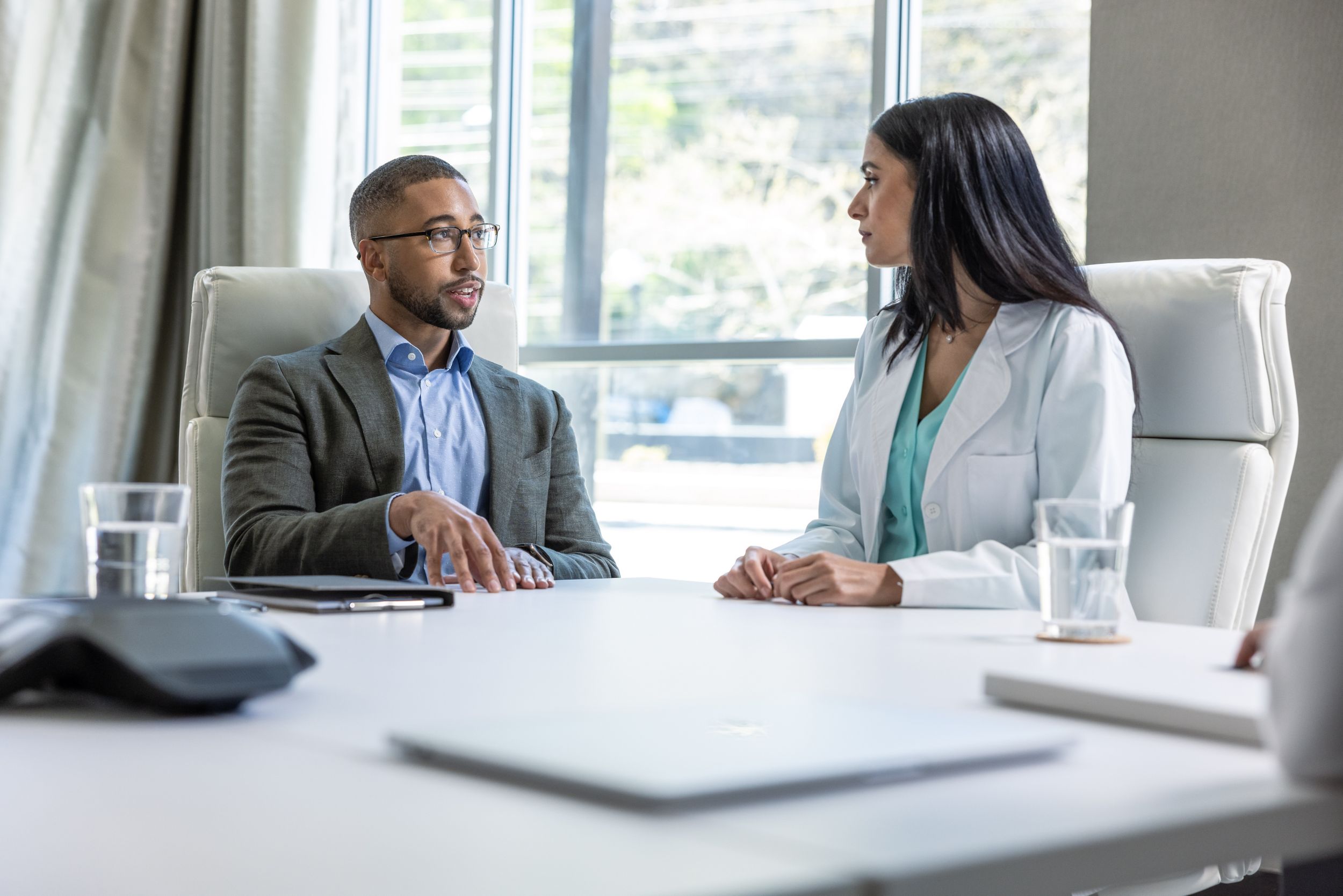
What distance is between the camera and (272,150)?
3211 millimetres

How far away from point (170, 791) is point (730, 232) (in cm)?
276

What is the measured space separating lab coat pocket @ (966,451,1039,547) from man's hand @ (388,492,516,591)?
0.58 meters

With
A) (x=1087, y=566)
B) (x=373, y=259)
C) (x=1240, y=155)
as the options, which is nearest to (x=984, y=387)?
(x=1087, y=566)

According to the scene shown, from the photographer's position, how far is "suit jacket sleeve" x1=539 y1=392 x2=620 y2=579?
205 cm

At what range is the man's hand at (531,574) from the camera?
1428 mm

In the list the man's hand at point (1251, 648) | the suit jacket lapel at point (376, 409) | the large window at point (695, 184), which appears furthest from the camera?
the large window at point (695, 184)

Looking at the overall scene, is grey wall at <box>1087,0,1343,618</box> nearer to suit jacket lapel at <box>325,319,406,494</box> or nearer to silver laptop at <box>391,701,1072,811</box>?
suit jacket lapel at <box>325,319,406,494</box>

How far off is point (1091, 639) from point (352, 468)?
1284mm

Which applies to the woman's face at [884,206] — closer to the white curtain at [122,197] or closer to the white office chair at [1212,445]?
the white office chair at [1212,445]

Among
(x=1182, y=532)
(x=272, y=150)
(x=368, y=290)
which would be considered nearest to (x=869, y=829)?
(x=1182, y=532)

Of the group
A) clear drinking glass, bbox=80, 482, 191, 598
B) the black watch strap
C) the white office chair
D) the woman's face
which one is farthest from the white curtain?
clear drinking glass, bbox=80, 482, 191, 598

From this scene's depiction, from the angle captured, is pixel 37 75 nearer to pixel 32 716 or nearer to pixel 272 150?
pixel 272 150

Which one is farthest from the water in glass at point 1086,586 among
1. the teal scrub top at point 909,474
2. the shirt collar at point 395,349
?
the shirt collar at point 395,349

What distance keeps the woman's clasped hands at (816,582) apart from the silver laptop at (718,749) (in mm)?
715
